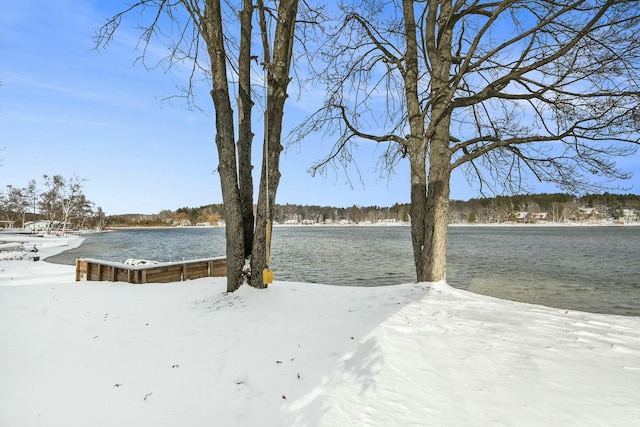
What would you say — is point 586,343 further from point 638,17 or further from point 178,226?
point 178,226

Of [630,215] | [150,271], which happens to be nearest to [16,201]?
[150,271]

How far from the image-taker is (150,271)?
309 inches

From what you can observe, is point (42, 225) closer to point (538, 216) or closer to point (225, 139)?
point (225, 139)

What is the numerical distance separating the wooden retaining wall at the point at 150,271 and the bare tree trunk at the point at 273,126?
3.53 metres

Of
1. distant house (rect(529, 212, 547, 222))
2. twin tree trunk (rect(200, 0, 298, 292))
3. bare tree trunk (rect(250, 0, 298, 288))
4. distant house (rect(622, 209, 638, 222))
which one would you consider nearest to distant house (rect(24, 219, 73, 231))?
twin tree trunk (rect(200, 0, 298, 292))

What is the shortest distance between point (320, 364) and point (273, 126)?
4.14m

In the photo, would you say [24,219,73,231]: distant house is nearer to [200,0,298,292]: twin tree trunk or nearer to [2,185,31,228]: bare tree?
[2,185,31,228]: bare tree

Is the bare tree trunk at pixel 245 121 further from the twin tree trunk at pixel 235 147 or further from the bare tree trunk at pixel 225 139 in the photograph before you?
the bare tree trunk at pixel 225 139

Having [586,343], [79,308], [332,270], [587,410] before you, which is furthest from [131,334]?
[332,270]

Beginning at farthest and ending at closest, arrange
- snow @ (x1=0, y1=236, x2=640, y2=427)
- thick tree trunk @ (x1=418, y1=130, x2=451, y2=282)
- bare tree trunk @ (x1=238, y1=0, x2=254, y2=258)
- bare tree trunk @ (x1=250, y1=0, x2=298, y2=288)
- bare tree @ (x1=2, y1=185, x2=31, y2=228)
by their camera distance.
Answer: bare tree @ (x1=2, y1=185, x2=31, y2=228) → thick tree trunk @ (x1=418, y1=130, x2=451, y2=282) → bare tree trunk @ (x1=238, y1=0, x2=254, y2=258) → bare tree trunk @ (x1=250, y1=0, x2=298, y2=288) → snow @ (x1=0, y1=236, x2=640, y2=427)

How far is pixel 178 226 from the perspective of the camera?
165125 mm

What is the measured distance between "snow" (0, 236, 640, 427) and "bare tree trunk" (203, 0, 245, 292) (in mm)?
→ 1035

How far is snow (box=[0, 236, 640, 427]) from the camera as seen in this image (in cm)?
239

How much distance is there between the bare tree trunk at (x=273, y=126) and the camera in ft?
18.6
